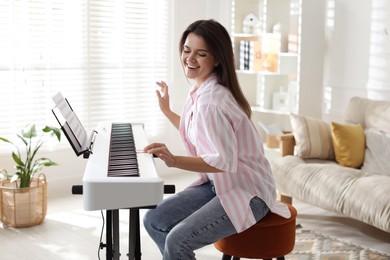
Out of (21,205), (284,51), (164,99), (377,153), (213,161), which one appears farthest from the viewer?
(284,51)

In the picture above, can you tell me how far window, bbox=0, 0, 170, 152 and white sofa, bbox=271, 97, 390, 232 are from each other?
1.51m

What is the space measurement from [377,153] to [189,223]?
2.18 m

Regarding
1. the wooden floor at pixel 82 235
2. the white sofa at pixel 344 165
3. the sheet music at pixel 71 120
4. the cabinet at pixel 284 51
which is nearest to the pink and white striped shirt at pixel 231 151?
the sheet music at pixel 71 120

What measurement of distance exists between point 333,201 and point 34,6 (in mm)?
2549

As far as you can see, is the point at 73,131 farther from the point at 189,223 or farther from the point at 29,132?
the point at 29,132

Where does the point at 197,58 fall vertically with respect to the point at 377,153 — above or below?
above

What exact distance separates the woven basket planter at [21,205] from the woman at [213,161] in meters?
1.49

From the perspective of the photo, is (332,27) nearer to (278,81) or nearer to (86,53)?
(278,81)

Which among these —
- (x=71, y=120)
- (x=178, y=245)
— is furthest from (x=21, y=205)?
(x=178, y=245)

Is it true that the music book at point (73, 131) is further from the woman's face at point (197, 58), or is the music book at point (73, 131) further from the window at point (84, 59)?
the window at point (84, 59)

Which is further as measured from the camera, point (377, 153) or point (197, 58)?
point (377, 153)

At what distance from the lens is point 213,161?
82.9 inches

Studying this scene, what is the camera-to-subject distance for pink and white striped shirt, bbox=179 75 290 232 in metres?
2.13

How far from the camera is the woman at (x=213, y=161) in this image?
2121mm
